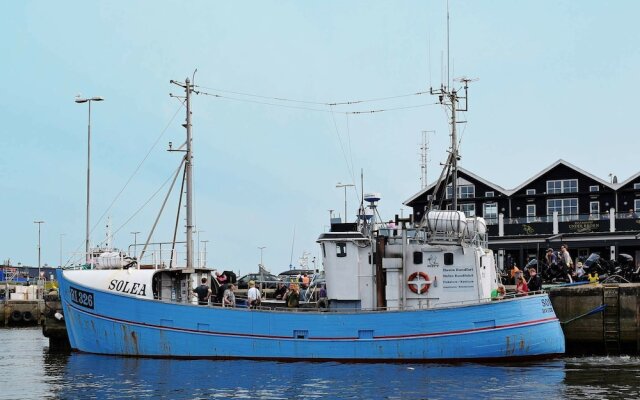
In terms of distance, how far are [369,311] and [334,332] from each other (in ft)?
3.88

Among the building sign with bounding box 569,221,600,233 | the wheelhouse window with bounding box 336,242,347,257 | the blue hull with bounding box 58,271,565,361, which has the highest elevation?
the building sign with bounding box 569,221,600,233

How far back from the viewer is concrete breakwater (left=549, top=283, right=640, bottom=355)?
30641 mm

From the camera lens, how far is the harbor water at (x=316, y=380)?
888 inches

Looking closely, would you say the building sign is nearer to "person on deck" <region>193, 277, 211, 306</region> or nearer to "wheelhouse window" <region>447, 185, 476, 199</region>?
"wheelhouse window" <region>447, 185, 476, 199</region>

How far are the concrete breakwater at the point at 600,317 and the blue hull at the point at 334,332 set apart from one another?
9.10ft

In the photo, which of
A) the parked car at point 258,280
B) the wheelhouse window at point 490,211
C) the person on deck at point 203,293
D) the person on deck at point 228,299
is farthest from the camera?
the wheelhouse window at point 490,211

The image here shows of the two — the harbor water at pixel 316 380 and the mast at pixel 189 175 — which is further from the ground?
the mast at pixel 189 175

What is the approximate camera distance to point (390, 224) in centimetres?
3000

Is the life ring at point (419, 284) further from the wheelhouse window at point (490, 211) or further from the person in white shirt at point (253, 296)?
the wheelhouse window at point (490, 211)

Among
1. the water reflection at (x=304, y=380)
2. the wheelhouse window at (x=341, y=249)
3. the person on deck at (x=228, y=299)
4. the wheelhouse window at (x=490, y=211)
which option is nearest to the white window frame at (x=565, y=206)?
the wheelhouse window at (x=490, y=211)

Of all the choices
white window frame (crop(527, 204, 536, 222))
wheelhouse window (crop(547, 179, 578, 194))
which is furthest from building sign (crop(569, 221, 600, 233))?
white window frame (crop(527, 204, 536, 222))

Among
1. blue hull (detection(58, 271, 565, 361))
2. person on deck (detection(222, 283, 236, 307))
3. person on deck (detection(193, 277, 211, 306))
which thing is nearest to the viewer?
blue hull (detection(58, 271, 565, 361))

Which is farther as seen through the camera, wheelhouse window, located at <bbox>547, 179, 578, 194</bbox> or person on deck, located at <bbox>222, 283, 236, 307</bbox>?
wheelhouse window, located at <bbox>547, 179, 578, 194</bbox>

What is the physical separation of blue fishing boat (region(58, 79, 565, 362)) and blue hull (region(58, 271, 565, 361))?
3 centimetres
